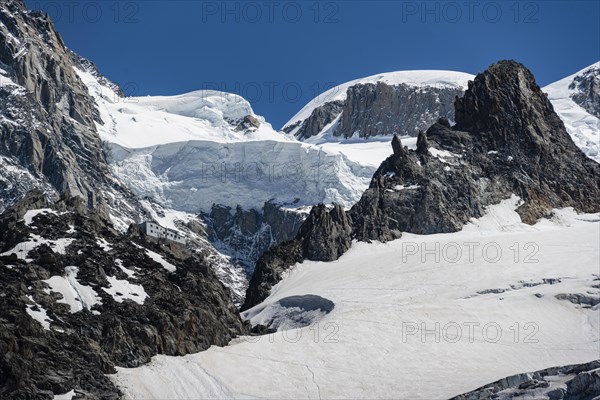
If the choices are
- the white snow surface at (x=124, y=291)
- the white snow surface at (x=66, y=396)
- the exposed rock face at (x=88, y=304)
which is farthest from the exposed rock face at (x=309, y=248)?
the white snow surface at (x=66, y=396)

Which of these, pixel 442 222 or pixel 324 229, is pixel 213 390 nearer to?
pixel 324 229

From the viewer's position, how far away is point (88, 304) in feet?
386

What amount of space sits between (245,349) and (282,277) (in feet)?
176

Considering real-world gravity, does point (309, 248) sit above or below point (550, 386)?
above

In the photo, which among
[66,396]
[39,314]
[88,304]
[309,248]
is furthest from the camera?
[309,248]

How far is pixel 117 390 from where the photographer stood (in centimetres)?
10575

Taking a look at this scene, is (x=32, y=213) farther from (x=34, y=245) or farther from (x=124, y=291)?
(x=124, y=291)

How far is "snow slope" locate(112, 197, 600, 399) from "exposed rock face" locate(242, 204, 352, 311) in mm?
2395

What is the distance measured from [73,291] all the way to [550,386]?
1950 inches

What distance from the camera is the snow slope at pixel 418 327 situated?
391 feet

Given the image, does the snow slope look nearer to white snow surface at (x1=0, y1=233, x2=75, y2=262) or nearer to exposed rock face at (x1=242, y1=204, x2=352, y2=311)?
exposed rock face at (x1=242, y1=204, x2=352, y2=311)

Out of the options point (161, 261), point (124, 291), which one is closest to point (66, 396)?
point (124, 291)

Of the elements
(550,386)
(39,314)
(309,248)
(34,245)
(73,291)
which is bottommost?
(550,386)

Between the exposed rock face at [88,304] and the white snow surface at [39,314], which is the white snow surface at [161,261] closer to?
the exposed rock face at [88,304]
